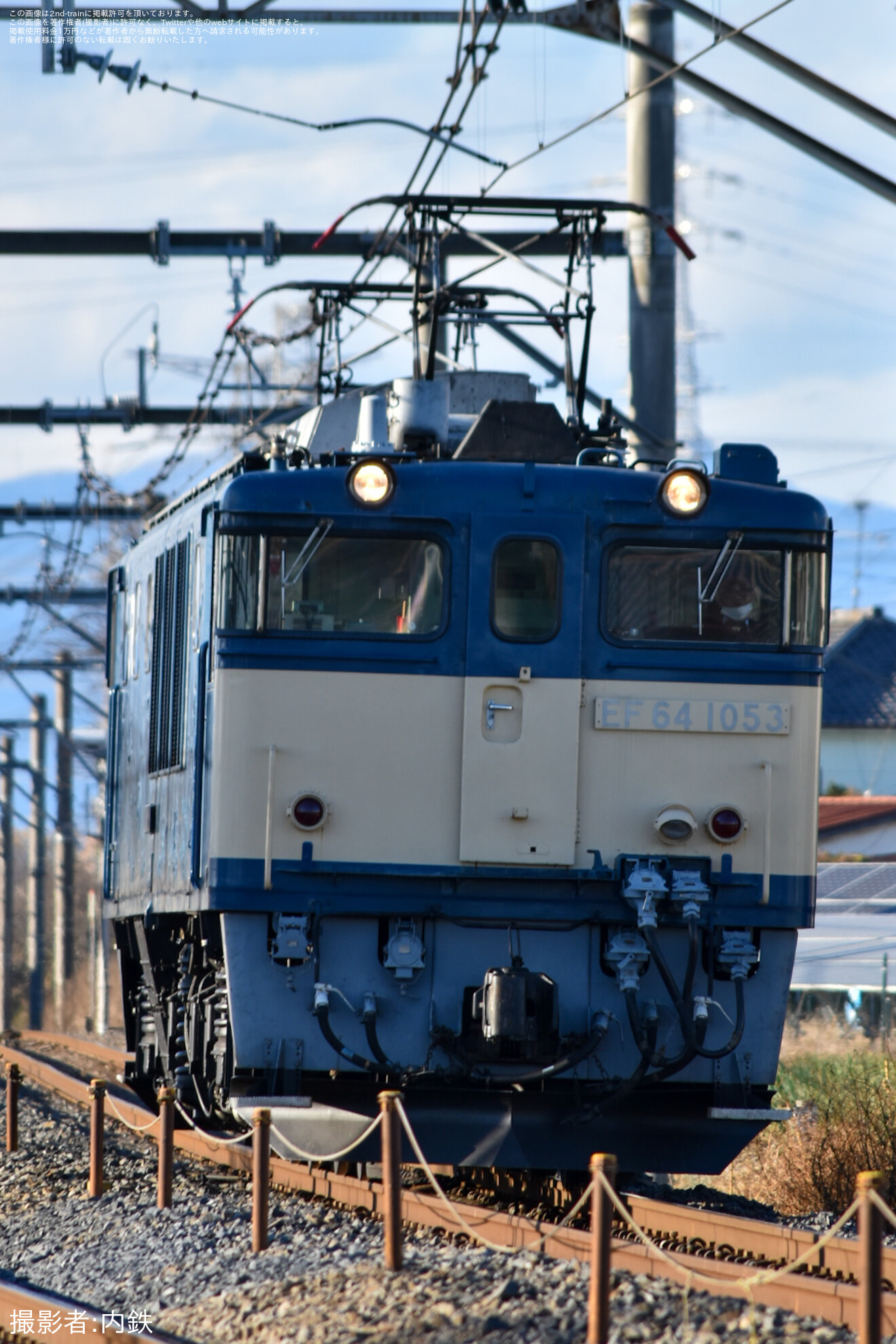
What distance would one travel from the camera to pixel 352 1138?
8961mm

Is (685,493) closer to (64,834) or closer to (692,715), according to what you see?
(692,715)

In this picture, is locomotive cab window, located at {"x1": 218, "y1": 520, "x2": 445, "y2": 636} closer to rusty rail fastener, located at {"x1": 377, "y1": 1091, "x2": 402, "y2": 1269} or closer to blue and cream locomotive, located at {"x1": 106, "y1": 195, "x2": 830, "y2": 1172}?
blue and cream locomotive, located at {"x1": 106, "y1": 195, "x2": 830, "y2": 1172}

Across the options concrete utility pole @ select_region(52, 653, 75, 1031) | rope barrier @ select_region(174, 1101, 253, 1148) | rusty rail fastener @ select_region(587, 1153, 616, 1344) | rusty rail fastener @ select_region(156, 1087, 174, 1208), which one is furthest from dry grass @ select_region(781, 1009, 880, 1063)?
concrete utility pole @ select_region(52, 653, 75, 1031)

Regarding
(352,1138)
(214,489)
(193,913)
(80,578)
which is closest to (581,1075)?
(352,1138)

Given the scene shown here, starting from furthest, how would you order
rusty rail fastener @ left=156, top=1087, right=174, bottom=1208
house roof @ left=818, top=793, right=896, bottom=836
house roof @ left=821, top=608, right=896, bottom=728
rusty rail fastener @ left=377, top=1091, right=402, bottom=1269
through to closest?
1. house roof @ left=821, top=608, right=896, bottom=728
2. house roof @ left=818, top=793, right=896, bottom=836
3. rusty rail fastener @ left=156, top=1087, right=174, bottom=1208
4. rusty rail fastener @ left=377, top=1091, right=402, bottom=1269

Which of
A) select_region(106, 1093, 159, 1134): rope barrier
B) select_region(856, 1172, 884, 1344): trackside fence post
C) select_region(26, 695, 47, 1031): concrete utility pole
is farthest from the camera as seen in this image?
select_region(26, 695, 47, 1031): concrete utility pole

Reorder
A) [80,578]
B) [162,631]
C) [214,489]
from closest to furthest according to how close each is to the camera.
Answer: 1. [214,489]
2. [162,631]
3. [80,578]

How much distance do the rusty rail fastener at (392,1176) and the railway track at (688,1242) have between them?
1.56ft

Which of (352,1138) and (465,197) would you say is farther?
(465,197)

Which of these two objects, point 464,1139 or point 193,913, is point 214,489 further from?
point 464,1139

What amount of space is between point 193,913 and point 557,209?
14.3 feet

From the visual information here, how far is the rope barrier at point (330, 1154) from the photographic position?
8531 millimetres

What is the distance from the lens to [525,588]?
29.1 feet

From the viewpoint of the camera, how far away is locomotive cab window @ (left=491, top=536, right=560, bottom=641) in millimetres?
8836
